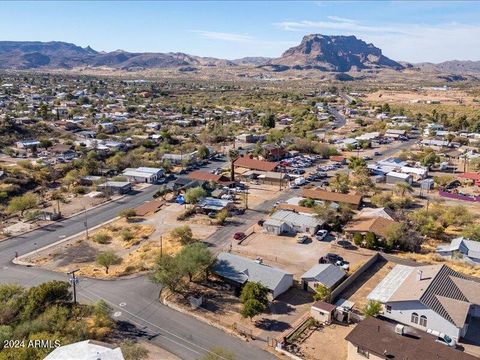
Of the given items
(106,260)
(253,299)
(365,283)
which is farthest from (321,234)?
(106,260)

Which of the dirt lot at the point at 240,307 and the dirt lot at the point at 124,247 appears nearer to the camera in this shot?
the dirt lot at the point at 240,307

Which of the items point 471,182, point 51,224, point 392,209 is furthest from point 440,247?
point 51,224

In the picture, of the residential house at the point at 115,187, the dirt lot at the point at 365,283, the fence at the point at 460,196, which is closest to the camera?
the dirt lot at the point at 365,283

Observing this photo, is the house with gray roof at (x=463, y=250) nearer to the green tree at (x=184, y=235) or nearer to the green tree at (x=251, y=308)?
the green tree at (x=251, y=308)

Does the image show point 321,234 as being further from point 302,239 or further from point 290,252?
point 290,252

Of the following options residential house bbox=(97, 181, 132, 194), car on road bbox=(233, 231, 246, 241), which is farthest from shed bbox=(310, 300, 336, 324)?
residential house bbox=(97, 181, 132, 194)

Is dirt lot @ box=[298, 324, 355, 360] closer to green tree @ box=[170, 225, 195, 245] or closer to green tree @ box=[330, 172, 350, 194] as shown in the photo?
green tree @ box=[170, 225, 195, 245]

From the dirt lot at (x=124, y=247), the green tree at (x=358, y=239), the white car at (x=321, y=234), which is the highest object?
the green tree at (x=358, y=239)

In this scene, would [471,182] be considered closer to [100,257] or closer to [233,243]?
[233,243]

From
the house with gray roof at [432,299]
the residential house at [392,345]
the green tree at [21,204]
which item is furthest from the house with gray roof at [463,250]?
the green tree at [21,204]
